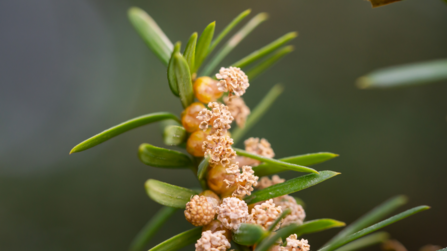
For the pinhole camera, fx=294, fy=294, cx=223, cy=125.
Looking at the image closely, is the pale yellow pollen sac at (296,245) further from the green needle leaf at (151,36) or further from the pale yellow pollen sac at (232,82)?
the green needle leaf at (151,36)

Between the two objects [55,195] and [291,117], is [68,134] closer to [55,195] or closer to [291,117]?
[55,195]

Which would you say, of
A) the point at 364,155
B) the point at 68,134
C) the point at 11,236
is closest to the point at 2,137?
the point at 68,134

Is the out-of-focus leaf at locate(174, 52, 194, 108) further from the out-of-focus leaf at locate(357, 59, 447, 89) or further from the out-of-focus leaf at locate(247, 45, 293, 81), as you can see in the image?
the out-of-focus leaf at locate(357, 59, 447, 89)

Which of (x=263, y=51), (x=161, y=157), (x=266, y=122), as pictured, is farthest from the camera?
(x=266, y=122)

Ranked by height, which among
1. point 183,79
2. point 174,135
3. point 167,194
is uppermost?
point 183,79

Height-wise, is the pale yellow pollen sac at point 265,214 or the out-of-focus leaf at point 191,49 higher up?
the out-of-focus leaf at point 191,49

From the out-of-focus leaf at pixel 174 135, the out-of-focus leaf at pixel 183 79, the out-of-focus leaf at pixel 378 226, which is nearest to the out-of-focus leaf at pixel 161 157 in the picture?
the out-of-focus leaf at pixel 174 135

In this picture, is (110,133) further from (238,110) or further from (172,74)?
(238,110)

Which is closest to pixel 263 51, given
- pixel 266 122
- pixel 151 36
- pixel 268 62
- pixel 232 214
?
pixel 268 62
